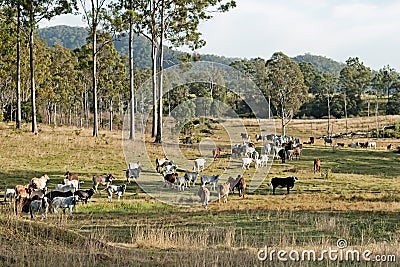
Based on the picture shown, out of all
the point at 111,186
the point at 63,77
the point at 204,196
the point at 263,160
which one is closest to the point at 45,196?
the point at 111,186

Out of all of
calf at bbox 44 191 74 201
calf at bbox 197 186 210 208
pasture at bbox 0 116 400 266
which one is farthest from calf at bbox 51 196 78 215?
calf at bbox 197 186 210 208

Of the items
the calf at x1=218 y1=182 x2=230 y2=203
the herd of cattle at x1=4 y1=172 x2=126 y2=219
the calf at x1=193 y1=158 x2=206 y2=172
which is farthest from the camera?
the calf at x1=193 y1=158 x2=206 y2=172

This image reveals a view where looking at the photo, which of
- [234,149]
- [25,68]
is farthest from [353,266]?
[25,68]

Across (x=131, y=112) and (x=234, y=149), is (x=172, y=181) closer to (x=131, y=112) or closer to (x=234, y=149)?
(x=234, y=149)

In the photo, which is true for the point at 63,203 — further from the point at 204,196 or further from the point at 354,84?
the point at 354,84

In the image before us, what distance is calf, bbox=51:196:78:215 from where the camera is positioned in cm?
1641

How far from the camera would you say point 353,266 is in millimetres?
9367

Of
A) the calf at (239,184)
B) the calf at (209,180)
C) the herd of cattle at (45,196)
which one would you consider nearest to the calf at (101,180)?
the herd of cattle at (45,196)

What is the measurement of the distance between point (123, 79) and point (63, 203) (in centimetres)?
6415

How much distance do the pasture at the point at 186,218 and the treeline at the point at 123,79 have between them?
18.0ft

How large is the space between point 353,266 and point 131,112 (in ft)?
101

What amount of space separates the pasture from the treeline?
5471mm

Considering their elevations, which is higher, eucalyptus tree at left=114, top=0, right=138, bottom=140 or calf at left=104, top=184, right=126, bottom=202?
eucalyptus tree at left=114, top=0, right=138, bottom=140

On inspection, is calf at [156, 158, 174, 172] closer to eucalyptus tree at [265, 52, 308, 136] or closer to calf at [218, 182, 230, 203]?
calf at [218, 182, 230, 203]
